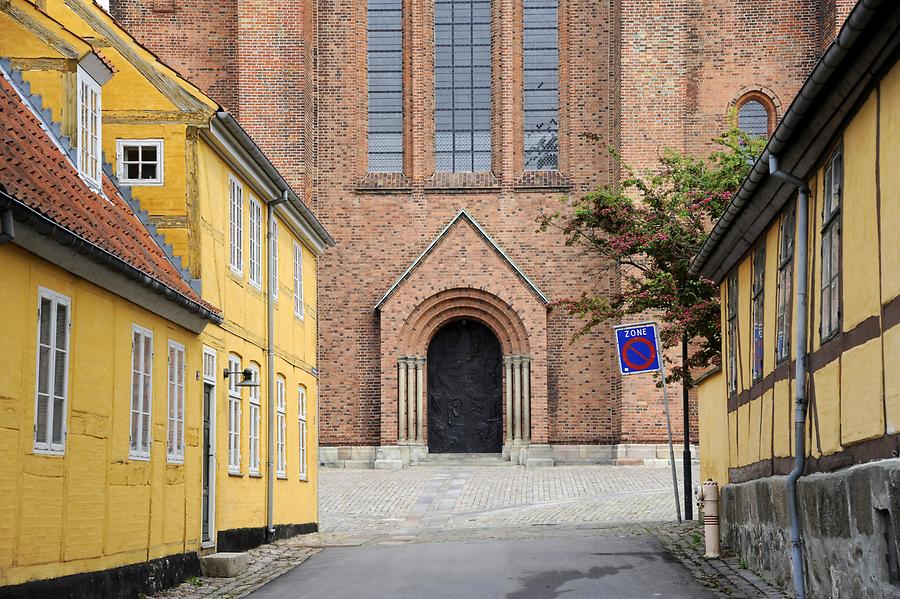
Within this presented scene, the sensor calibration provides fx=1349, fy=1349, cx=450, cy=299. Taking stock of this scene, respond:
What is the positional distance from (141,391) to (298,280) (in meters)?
9.55

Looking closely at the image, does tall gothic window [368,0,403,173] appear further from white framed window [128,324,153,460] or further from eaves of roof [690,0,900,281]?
white framed window [128,324,153,460]

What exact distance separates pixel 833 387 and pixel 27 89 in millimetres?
7983

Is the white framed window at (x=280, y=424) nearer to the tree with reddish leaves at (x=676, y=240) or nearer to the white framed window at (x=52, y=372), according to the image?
the tree with reddish leaves at (x=676, y=240)

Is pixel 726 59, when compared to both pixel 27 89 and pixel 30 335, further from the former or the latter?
pixel 30 335

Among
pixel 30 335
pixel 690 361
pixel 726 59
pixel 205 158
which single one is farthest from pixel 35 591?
pixel 726 59

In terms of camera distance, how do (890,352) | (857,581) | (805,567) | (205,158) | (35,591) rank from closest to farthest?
(890,352)
(857,581)
(35,591)
(805,567)
(205,158)

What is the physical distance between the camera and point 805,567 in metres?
10.6

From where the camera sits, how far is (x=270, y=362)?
764 inches

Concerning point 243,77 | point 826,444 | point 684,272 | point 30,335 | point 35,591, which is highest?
point 243,77

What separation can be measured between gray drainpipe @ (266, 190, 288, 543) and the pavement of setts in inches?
20.7

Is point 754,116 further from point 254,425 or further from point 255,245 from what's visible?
point 254,425

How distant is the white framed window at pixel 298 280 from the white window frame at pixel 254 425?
3.36 meters

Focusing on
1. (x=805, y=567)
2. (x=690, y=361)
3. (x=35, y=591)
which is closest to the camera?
(x=35, y=591)

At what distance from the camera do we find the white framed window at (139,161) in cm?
1541
